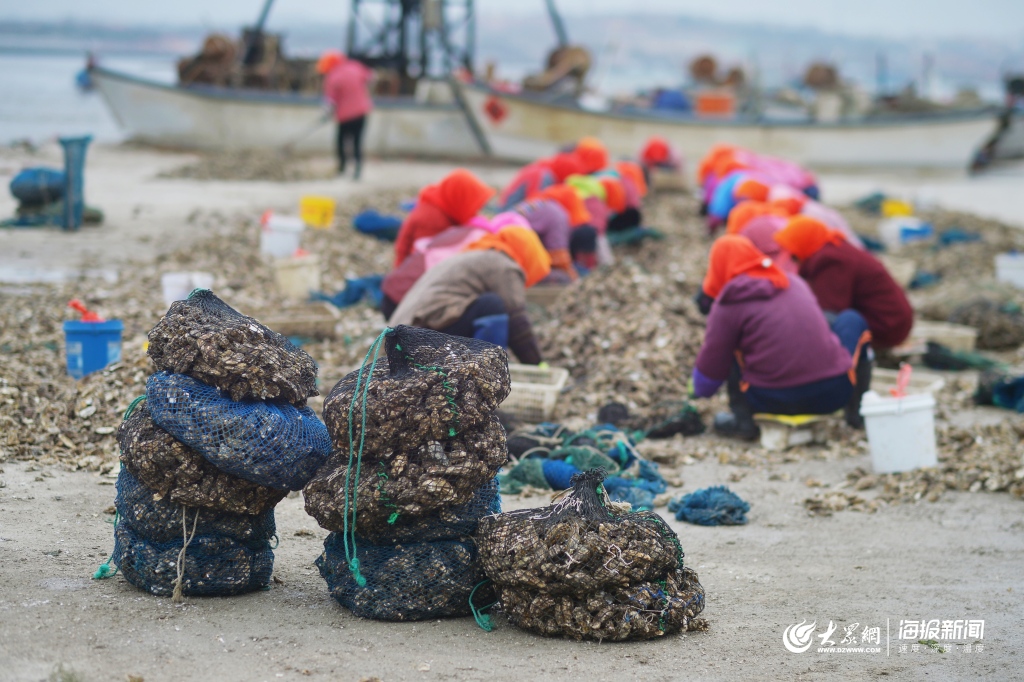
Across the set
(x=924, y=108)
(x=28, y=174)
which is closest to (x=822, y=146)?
(x=924, y=108)

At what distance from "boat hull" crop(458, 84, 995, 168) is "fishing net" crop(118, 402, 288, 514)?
707 inches

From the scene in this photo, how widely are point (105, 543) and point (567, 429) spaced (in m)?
2.67

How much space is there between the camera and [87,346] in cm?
631

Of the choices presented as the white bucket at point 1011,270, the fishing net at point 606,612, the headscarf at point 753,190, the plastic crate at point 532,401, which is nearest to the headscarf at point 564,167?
the headscarf at point 753,190

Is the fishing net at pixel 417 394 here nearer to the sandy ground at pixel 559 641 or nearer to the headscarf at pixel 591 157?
the sandy ground at pixel 559 641

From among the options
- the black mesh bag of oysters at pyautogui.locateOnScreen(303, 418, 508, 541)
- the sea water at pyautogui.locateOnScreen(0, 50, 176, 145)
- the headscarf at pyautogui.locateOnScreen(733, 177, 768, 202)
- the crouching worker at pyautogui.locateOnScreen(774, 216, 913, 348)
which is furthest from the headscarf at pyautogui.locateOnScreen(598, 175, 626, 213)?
the black mesh bag of oysters at pyautogui.locateOnScreen(303, 418, 508, 541)

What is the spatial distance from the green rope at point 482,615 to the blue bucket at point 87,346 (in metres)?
3.27

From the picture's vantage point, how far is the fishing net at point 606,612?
3.70 m

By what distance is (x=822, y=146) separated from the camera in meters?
23.0

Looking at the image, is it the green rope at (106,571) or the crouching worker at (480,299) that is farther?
the crouching worker at (480,299)

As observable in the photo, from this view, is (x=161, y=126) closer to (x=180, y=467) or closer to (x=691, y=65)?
(x=691, y=65)

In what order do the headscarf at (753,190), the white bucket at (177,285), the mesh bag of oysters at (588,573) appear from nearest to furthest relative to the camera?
the mesh bag of oysters at (588,573)
the white bucket at (177,285)
the headscarf at (753,190)

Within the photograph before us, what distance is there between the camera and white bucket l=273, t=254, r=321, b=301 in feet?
29.9

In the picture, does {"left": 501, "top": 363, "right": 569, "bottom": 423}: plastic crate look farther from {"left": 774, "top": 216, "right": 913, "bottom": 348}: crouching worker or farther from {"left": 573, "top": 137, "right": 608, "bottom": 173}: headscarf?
{"left": 573, "top": 137, "right": 608, "bottom": 173}: headscarf
